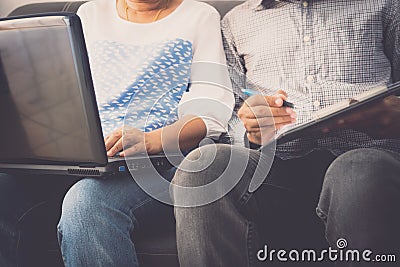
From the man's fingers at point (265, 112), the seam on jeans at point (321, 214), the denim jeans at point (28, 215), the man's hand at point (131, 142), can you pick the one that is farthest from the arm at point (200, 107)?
the seam on jeans at point (321, 214)

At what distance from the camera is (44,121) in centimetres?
116

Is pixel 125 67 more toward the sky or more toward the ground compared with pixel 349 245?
more toward the sky

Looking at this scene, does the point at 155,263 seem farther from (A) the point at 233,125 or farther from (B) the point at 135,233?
(A) the point at 233,125

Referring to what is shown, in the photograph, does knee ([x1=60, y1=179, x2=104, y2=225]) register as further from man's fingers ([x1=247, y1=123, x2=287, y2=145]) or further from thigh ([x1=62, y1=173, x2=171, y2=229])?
man's fingers ([x1=247, y1=123, x2=287, y2=145])

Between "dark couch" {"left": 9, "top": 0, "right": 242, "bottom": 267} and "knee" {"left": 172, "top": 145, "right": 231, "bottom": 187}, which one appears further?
"dark couch" {"left": 9, "top": 0, "right": 242, "bottom": 267}

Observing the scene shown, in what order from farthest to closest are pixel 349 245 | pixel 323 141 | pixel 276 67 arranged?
pixel 276 67 < pixel 323 141 < pixel 349 245

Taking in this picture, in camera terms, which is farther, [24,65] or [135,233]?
[135,233]

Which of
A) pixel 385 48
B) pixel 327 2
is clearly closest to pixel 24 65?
pixel 327 2

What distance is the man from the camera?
43.4 inches

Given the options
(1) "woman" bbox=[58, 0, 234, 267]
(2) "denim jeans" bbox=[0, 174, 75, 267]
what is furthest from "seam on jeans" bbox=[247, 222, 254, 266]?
(2) "denim jeans" bbox=[0, 174, 75, 267]

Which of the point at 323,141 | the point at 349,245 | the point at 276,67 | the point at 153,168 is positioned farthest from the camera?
the point at 276,67

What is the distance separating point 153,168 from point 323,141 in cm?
39

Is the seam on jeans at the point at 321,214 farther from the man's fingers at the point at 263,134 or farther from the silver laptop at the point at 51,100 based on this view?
the silver laptop at the point at 51,100

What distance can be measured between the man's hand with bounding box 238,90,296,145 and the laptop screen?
35 cm
